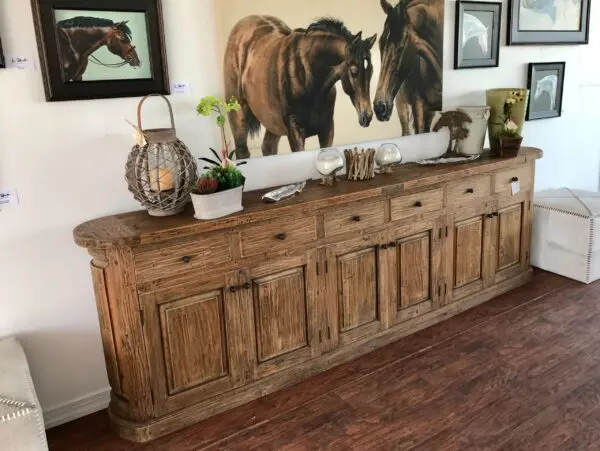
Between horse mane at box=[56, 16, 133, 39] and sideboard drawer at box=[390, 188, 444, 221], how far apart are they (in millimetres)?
1510

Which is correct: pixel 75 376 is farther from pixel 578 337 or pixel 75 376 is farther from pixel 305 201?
pixel 578 337

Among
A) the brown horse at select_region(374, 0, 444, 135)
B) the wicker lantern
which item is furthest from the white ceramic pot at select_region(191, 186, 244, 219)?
the brown horse at select_region(374, 0, 444, 135)

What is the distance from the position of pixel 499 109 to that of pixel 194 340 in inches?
94.8

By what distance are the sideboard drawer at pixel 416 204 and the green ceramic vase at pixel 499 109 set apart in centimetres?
71

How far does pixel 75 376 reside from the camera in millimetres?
2518

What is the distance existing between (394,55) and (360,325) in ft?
5.07

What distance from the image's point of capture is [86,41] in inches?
88.7

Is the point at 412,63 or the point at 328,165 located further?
the point at 412,63

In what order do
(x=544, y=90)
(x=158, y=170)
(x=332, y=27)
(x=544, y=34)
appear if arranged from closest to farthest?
(x=158, y=170)
(x=332, y=27)
(x=544, y=34)
(x=544, y=90)

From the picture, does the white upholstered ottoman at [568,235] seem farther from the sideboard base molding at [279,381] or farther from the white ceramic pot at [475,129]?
the white ceramic pot at [475,129]

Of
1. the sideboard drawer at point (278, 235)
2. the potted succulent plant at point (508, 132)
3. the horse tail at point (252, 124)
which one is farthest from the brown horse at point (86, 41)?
the potted succulent plant at point (508, 132)

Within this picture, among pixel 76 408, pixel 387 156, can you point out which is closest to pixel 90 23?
pixel 387 156

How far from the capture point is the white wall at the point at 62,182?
87.0 inches

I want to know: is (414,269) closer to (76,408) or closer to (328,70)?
(328,70)
